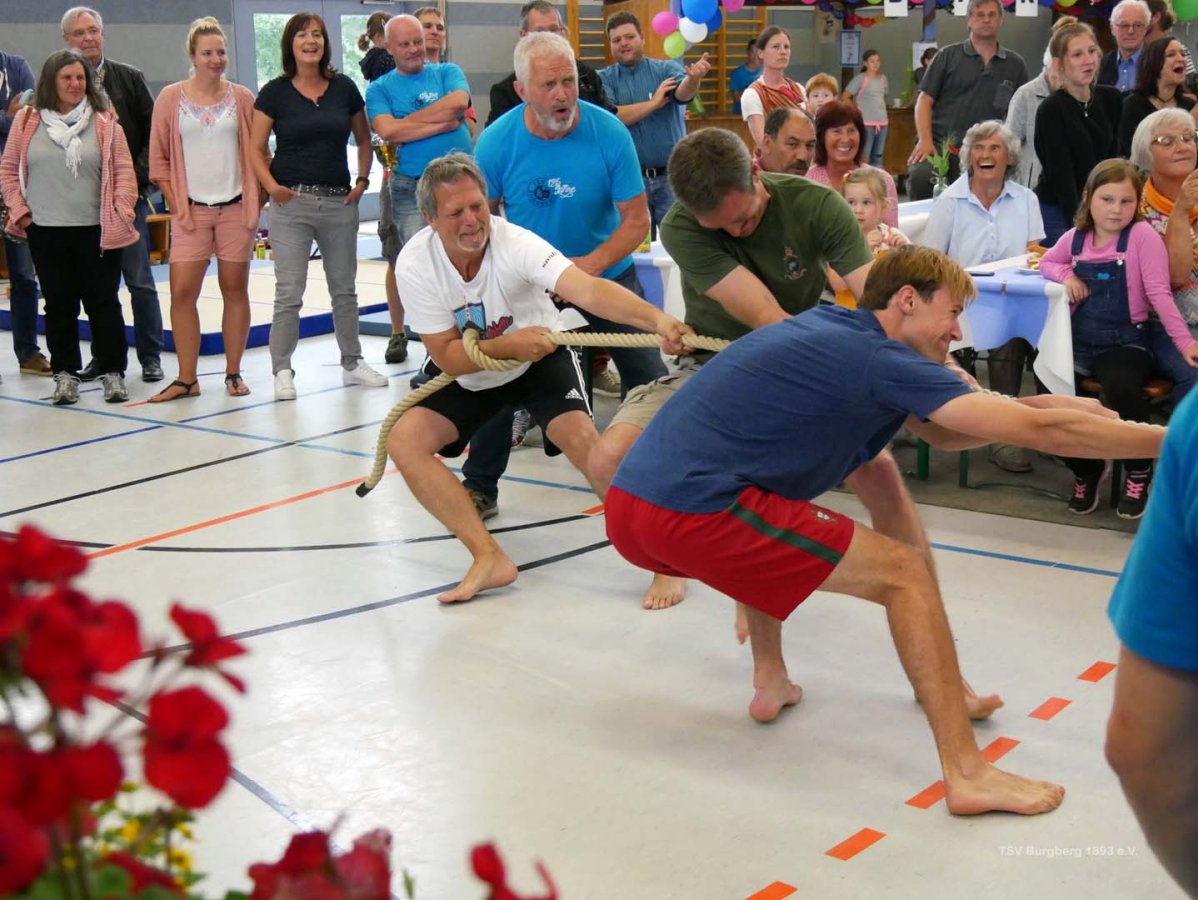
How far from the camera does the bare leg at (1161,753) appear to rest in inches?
42.2

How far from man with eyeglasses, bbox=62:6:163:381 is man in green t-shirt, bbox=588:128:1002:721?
3.94m

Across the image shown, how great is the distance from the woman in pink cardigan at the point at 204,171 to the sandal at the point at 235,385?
1.02ft

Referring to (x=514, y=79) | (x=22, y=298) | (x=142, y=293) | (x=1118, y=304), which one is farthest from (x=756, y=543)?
(x=22, y=298)

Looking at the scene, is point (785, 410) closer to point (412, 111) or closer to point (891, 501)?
point (891, 501)

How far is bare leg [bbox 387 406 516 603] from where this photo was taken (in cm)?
403

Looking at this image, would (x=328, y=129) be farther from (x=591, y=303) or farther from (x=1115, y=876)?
(x=1115, y=876)

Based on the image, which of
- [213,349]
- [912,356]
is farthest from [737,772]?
[213,349]

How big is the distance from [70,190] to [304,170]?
1.07 metres

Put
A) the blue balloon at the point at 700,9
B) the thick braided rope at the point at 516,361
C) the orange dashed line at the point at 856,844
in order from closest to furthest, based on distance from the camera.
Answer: the orange dashed line at the point at 856,844 < the thick braided rope at the point at 516,361 < the blue balloon at the point at 700,9

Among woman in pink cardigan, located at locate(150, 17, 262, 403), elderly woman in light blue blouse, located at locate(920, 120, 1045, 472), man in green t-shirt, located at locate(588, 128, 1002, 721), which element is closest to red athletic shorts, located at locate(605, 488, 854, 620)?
man in green t-shirt, located at locate(588, 128, 1002, 721)

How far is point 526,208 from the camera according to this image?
4.96 meters

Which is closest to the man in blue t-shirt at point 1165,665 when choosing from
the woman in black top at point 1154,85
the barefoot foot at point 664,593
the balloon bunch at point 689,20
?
the barefoot foot at point 664,593

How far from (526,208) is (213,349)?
146 inches

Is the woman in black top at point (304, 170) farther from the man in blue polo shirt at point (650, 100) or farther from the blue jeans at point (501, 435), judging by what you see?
the blue jeans at point (501, 435)
